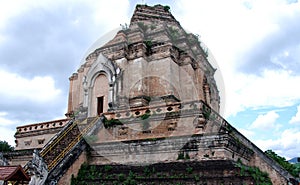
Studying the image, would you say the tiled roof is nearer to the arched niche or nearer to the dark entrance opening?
the arched niche

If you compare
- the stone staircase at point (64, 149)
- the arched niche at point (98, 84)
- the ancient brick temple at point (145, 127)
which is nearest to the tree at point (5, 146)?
the ancient brick temple at point (145, 127)

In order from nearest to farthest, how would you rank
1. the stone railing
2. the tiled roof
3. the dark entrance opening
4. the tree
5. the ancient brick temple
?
the tiled roof < the ancient brick temple < the stone railing < the dark entrance opening < the tree

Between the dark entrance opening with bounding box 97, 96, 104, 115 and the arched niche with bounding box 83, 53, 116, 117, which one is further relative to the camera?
the dark entrance opening with bounding box 97, 96, 104, 115

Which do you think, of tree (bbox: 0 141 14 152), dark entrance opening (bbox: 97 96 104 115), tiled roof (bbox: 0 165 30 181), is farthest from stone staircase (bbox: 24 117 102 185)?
tree (bbox: 0 141 14 152)

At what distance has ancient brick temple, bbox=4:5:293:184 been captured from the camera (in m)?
12.2

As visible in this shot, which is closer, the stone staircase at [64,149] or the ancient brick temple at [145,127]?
the ancient brick temple at [145,127]

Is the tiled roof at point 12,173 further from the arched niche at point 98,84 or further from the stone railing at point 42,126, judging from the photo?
the arched niche at point 98,84

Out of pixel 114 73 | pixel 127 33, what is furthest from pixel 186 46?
pixel 114 73

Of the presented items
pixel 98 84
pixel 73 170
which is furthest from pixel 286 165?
pixel 98 84

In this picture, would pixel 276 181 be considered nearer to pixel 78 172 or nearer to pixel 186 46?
pixel 78 172

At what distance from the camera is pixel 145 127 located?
1545 centimetres

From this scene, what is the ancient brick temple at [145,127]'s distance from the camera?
1222 centimetres

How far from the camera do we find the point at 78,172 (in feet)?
45.8

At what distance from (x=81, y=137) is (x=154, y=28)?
12798 millimetres
